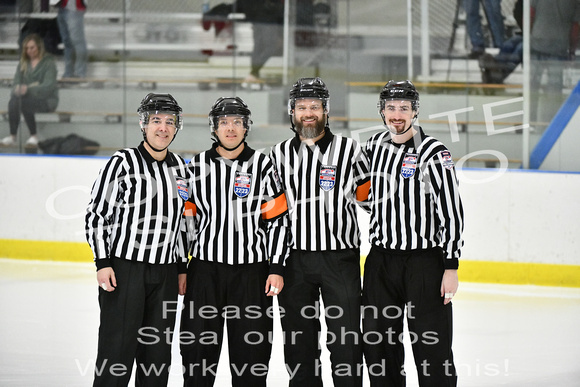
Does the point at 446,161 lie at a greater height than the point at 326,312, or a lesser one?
greater

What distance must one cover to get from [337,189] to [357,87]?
4787 mm

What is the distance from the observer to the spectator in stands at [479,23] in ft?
24.7

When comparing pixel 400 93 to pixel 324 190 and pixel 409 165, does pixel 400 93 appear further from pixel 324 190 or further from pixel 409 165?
pixel 324 190

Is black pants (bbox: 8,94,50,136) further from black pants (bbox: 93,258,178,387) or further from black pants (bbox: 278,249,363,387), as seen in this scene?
black pants (bbox: 278,249,363,387)

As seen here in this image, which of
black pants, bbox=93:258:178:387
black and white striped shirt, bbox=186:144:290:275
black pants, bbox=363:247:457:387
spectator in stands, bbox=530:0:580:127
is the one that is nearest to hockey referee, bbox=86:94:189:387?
black pants, bbox=93:258:178:387

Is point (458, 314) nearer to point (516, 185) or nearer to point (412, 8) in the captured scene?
point (516, 185)

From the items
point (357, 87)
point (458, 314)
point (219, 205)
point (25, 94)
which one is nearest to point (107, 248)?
point (219, 205)

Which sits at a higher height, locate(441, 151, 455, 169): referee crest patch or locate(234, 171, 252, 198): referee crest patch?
locate(441, 151, 455, 169): referee crest patch

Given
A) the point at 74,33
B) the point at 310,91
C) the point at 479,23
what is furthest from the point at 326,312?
the point at 74,33

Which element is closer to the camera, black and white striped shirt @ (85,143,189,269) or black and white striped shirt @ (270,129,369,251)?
black and white striped shirt @ (85,143,189,269)

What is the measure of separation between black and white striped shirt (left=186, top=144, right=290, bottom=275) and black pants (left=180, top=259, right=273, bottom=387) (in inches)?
2.6

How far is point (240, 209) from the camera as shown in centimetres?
317

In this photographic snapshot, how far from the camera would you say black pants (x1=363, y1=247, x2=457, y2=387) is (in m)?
3.09

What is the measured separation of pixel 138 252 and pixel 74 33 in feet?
19.9
